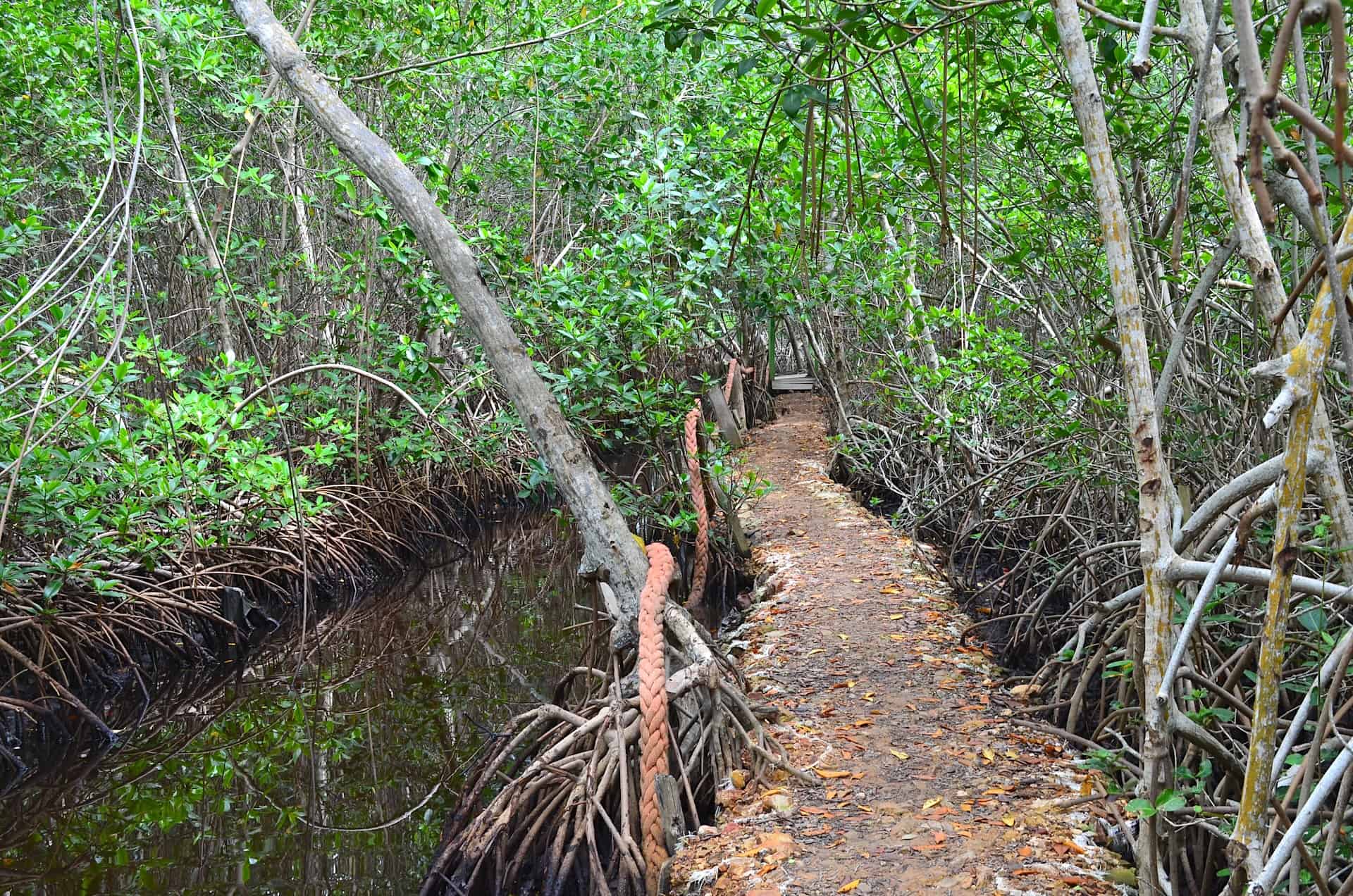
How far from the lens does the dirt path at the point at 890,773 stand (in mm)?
2873

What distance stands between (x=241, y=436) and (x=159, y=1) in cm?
300

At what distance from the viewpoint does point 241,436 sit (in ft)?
25.0

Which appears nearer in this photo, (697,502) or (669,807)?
(669,807)

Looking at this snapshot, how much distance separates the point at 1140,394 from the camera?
2109 millimetres

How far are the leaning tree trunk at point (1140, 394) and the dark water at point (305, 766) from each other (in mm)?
2863

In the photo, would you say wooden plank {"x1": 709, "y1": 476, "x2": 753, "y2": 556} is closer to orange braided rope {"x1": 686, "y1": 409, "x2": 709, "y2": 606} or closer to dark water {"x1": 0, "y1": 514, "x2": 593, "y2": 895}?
orange braided rope {"x1": 686, "y1": 409, "x2": 709, "y2": 606}

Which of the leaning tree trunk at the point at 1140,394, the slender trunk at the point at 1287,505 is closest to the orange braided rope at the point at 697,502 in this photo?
the leaning tree trunk at the point at 1140,394

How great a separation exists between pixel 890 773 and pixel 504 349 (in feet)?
7.03

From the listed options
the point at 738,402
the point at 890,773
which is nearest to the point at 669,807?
the point at 890,773

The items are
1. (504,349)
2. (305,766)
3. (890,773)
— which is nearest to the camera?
(890,773)

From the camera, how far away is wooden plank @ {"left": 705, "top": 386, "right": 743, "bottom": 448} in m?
10.3

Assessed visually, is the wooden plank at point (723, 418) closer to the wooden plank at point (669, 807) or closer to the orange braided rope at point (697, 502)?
the orange braided rope at point (697, 502)

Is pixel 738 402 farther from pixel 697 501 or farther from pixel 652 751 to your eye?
pixel 652 751

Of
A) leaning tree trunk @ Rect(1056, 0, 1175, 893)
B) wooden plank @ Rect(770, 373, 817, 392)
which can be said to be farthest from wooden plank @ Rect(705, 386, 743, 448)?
leaning tree trunk @ Rect(1056, 0, 1175, 893)
